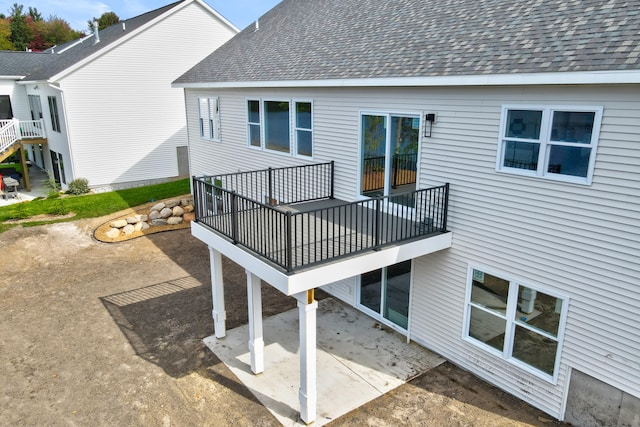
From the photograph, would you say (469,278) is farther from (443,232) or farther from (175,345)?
(175,345)

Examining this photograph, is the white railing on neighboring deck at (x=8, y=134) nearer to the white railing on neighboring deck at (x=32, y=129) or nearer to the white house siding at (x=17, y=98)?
the white railing on neighboring deck at (x=32, y=129)

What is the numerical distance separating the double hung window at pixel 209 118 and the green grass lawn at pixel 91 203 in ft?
15.8

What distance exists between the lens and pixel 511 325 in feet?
24.3

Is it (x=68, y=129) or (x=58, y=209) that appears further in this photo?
(x=68, y=129)

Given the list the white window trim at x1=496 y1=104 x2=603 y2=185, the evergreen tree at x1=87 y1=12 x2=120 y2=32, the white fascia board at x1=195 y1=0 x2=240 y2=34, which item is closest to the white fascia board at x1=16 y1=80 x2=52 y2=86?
the white fascia board at x1=195 y1=0 x2=240 y2=34

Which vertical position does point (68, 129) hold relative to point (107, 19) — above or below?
below

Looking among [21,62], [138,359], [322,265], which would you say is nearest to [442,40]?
[322,265]

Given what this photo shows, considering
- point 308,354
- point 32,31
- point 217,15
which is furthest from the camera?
point 32,31

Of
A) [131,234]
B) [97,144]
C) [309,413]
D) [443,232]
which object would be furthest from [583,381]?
[97,144]

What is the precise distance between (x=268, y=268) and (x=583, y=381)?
199 inches

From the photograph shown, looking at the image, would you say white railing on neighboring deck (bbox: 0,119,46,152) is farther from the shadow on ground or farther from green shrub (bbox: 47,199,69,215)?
the shadow on ground

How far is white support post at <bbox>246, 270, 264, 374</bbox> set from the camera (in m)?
7.84

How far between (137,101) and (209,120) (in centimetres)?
794

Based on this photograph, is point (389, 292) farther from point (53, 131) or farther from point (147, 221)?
point (53, 131)
